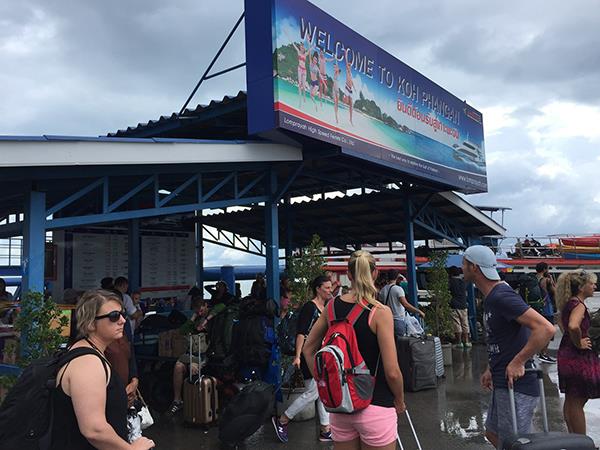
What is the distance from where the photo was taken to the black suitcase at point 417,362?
782 cm

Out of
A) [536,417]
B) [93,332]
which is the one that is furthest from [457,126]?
[93,332]

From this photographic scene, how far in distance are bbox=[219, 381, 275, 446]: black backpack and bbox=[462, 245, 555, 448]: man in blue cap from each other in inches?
105

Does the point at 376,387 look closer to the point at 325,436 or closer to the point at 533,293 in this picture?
the point at 325,436

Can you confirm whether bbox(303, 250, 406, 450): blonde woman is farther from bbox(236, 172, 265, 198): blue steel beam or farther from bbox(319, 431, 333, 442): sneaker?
bbox(236, 172, 265, 198): blue steel beam

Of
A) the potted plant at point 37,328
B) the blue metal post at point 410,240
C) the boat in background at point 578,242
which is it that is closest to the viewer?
the potted plant at point 37,328

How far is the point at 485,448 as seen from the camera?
17.9ft

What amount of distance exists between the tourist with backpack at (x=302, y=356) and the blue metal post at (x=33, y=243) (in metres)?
2.78

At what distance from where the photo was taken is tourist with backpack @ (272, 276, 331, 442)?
18.1 feet

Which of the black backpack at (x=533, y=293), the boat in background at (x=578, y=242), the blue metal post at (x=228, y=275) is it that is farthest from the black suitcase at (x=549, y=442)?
the boat in background at (x=578, y=242)

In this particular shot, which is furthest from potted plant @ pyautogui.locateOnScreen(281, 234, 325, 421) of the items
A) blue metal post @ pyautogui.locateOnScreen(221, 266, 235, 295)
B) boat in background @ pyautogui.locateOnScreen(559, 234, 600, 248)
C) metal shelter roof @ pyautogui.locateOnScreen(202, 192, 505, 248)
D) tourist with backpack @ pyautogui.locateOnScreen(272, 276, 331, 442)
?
boat in background @ pyautogui.locateOnScreen(559, 234, 600, 248)

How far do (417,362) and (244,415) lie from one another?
3691 mm

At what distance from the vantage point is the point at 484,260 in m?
3.36

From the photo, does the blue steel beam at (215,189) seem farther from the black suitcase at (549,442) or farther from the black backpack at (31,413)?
the black suitcase at (549,442)

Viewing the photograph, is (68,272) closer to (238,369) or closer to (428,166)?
(238,369)
